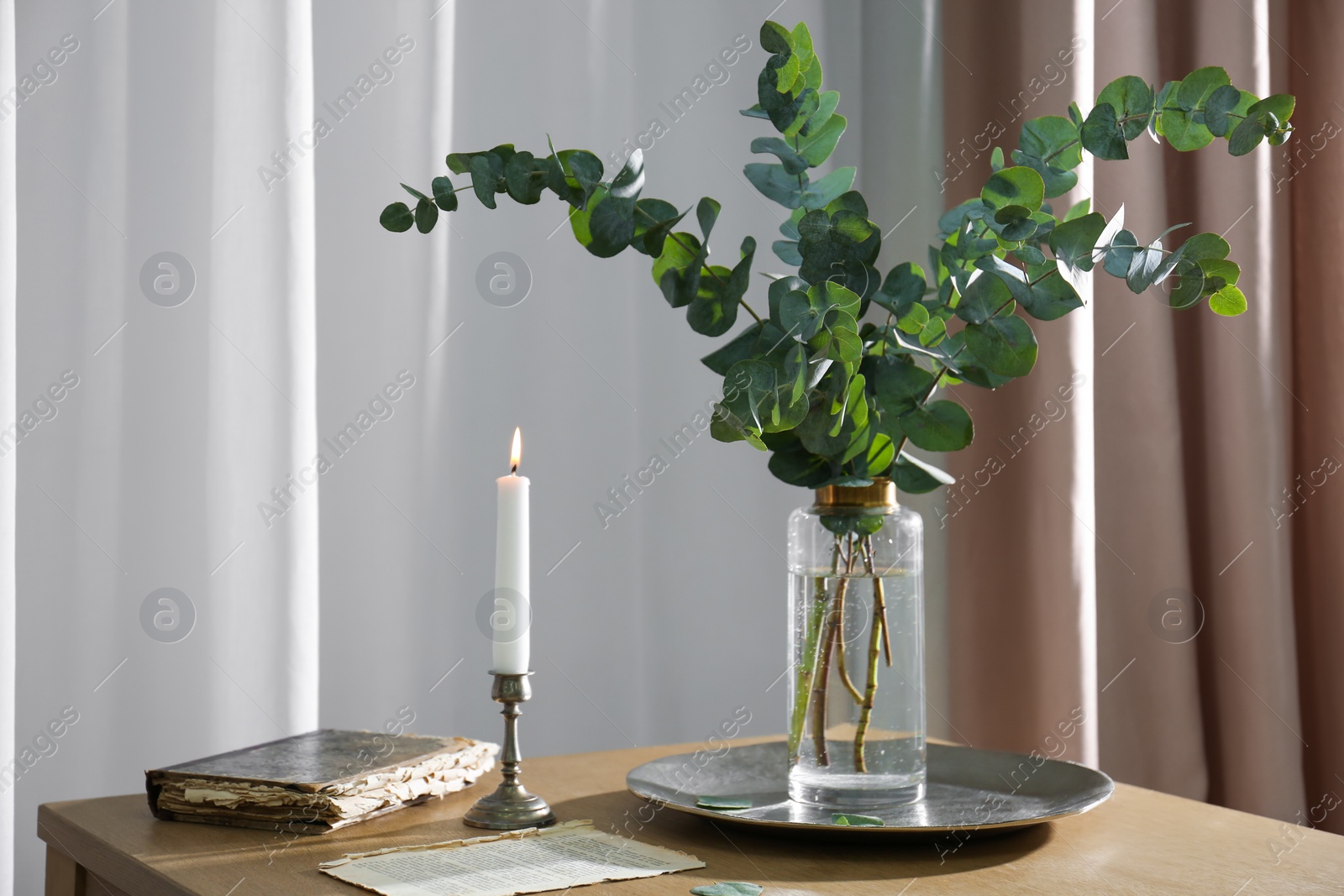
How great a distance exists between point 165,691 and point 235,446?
0.29 meters

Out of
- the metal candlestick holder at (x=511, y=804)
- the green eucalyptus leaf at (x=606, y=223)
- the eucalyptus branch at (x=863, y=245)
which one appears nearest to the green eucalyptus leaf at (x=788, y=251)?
the eucalyptus branch at (x=863, y=245)

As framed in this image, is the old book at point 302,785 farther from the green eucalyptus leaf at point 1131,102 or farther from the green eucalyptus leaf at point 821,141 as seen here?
the green eucalyptus leaf at point 1131,102

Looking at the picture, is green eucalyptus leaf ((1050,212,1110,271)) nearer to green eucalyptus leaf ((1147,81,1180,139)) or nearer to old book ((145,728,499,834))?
green eucalyptus leaf ((1147,81,1180,139))

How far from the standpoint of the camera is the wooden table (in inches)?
28.2

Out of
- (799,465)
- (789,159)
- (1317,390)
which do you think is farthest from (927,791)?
(1317,390)

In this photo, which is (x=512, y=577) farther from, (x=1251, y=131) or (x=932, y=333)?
(x=1251, y=131)

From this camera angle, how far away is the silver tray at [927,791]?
0.79 meters

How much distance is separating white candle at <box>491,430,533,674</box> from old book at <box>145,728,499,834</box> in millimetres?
149

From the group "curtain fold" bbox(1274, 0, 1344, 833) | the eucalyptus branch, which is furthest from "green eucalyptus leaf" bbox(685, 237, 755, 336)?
"curtain fold" bbox(1274, 0, 1344, 833)

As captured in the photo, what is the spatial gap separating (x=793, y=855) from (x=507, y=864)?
188 mm

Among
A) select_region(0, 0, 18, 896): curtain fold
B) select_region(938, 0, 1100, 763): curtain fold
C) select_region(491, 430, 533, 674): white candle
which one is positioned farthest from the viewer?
select_region(938, 0, 1100, 763): curtain fold

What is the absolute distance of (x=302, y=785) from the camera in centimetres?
83

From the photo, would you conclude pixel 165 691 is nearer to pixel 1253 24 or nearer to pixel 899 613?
pixel 899 613

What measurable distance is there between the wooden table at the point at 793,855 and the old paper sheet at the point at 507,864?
0.02m
